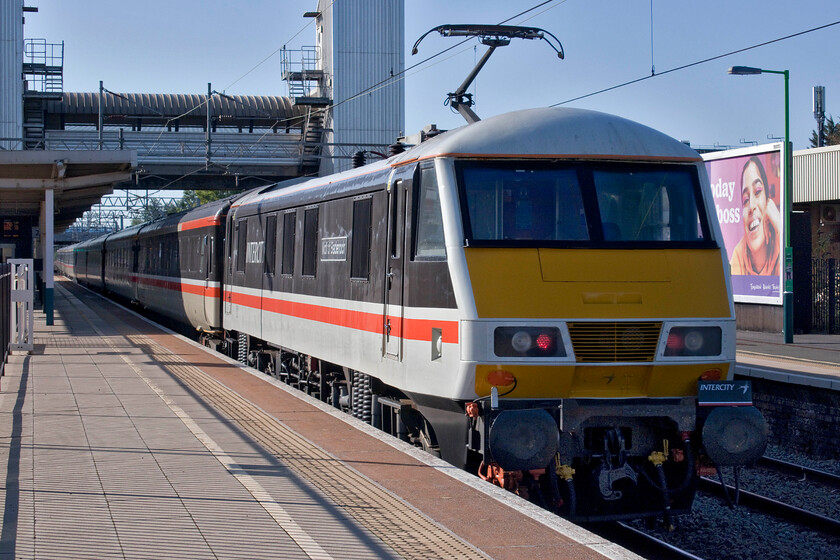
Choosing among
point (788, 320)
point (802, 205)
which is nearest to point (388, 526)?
point (788, 320)

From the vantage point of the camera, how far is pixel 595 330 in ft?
24.9

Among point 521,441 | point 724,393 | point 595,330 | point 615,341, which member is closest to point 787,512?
point 724,393

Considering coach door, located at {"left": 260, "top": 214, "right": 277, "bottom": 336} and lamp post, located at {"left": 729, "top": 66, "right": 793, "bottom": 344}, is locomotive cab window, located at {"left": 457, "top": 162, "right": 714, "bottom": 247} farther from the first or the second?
lamp post, located at {"left": 729, "top": 66, "right": 793, "bottom": 344}

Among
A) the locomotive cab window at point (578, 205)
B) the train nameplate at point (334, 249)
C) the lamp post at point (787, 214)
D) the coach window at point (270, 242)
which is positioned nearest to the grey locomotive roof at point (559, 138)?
the locomotive cab window at point (578, 205)

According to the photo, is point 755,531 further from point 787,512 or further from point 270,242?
point 270,242

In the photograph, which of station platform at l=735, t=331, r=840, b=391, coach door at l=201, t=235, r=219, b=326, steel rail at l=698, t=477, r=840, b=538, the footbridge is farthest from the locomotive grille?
the footbridge

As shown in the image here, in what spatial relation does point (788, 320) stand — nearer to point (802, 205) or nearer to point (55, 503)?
point (802, 205)

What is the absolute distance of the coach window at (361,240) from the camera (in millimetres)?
9875

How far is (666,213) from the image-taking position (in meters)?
8.17

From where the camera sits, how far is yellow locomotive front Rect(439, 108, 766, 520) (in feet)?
24.6

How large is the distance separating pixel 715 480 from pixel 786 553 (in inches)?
98.7

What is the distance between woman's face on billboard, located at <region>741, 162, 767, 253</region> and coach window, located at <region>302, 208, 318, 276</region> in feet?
40.6

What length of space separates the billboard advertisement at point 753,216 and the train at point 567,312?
1294cm

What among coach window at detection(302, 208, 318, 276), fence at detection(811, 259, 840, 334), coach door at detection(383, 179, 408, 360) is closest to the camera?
coach door at detection(383, 179, 408, 360)
